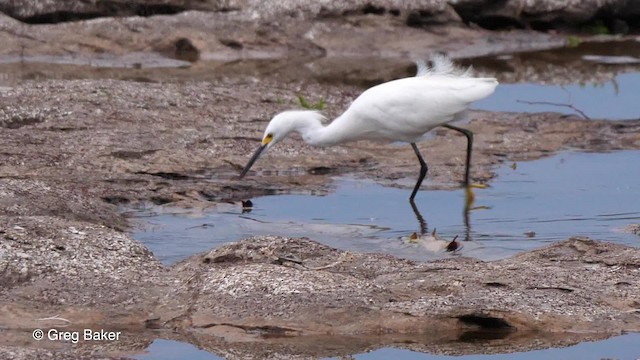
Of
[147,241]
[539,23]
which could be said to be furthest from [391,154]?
[539,23]

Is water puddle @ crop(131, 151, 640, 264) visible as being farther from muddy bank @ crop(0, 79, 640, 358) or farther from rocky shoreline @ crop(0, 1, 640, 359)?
muddy bank @ crop(0, 79, 640, 358)

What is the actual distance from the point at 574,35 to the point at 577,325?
1246cm

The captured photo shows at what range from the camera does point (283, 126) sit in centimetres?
915

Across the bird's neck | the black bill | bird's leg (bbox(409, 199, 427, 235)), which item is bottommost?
bird's leg (bbox(409, 199, 427, 235))

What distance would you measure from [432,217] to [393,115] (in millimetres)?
891

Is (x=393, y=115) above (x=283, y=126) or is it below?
above

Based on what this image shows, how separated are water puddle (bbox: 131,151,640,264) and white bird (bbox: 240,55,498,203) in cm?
37

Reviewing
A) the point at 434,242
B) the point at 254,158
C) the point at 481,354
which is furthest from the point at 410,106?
the point at 481,354

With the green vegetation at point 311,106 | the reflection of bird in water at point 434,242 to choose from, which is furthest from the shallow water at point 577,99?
the reflection of bird in water at point 434,242

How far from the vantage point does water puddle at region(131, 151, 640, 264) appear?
7664 mm

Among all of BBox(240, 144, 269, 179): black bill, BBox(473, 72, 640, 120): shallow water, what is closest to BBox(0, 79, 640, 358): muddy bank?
BBox(240, 144, 269, 179): black bill

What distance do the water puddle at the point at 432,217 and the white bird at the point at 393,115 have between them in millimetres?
373

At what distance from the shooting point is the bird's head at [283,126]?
9.14m

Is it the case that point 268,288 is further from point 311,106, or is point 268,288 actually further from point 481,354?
point 311,106
